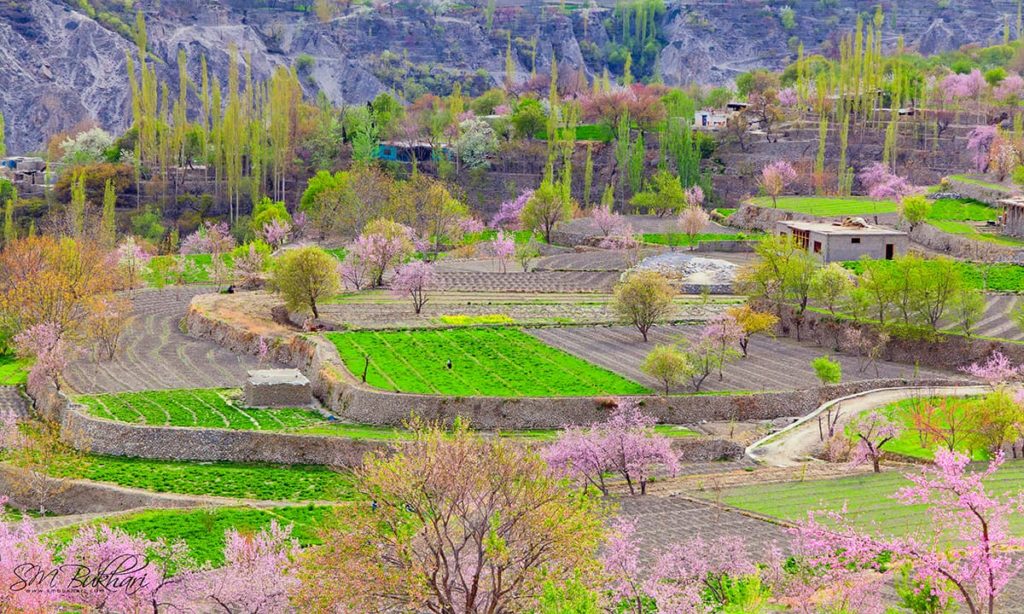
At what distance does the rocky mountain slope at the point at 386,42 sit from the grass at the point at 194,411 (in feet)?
338

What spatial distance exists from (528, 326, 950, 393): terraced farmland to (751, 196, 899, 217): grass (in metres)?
29.7

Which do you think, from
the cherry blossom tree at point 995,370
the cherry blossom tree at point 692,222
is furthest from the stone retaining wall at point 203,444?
the cherry blossom tree at point 692,222

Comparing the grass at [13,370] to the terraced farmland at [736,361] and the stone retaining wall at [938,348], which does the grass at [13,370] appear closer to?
the terraced farmland at [736,361]

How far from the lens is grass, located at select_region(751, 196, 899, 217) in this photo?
91.6 metres

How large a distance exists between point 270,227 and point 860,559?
68222 millimetres

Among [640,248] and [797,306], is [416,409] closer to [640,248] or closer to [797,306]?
[797,306]

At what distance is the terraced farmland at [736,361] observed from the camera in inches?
2211

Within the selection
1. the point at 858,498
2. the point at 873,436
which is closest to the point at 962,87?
the point at 873,436

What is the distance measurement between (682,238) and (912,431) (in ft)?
139

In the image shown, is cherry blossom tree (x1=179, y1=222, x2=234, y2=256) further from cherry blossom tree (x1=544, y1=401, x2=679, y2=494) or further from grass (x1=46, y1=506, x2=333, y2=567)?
cherry blossom tree (x1=544, y1=401, x2=679, y2=494)

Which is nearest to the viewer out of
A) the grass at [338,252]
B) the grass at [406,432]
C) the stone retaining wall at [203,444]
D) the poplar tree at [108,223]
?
the grass at [406,432]

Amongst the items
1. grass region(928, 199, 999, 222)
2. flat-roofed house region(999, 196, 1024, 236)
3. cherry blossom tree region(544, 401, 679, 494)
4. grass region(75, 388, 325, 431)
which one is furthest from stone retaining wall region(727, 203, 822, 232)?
cherry blossom tree region(544, 401, 679, 494)

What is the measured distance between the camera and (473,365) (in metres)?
57.7

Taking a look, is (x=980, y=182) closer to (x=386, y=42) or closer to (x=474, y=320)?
(x=474, y=320)
